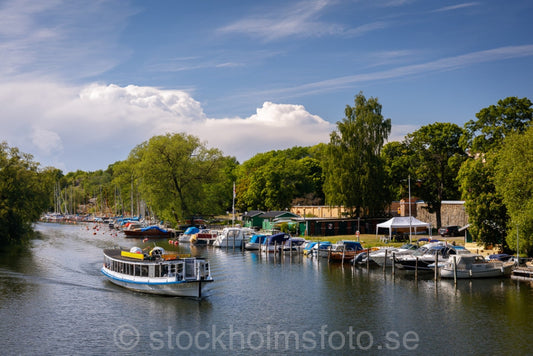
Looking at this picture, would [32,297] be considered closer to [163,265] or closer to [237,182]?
[163,265]

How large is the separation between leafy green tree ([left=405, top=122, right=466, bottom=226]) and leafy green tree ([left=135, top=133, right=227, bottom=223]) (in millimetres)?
43348

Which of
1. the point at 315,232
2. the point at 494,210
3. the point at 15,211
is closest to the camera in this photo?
the point at 494,210

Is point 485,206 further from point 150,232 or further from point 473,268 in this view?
point 150,232

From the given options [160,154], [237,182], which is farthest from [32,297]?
[237,182]

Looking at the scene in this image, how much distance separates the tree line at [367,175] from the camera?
58.1 m

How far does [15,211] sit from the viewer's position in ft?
237

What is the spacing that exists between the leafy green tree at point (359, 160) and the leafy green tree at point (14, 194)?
158 ft

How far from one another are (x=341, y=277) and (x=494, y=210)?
19.4 metres

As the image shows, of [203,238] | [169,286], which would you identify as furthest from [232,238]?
[169,286]

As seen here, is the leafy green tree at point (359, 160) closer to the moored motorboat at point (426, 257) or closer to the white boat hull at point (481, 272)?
the moored motorboat at point (426, 257)

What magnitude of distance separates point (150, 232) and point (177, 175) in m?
13.2

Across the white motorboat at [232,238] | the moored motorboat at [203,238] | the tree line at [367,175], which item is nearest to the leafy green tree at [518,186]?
the tree line at [367,175]

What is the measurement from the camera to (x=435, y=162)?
293 ft

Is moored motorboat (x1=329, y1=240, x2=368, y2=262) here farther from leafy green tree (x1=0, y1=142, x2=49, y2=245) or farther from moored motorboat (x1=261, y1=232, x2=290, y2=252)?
leafy green tree (x1=0, y1=142, x2=49, y2=245)
